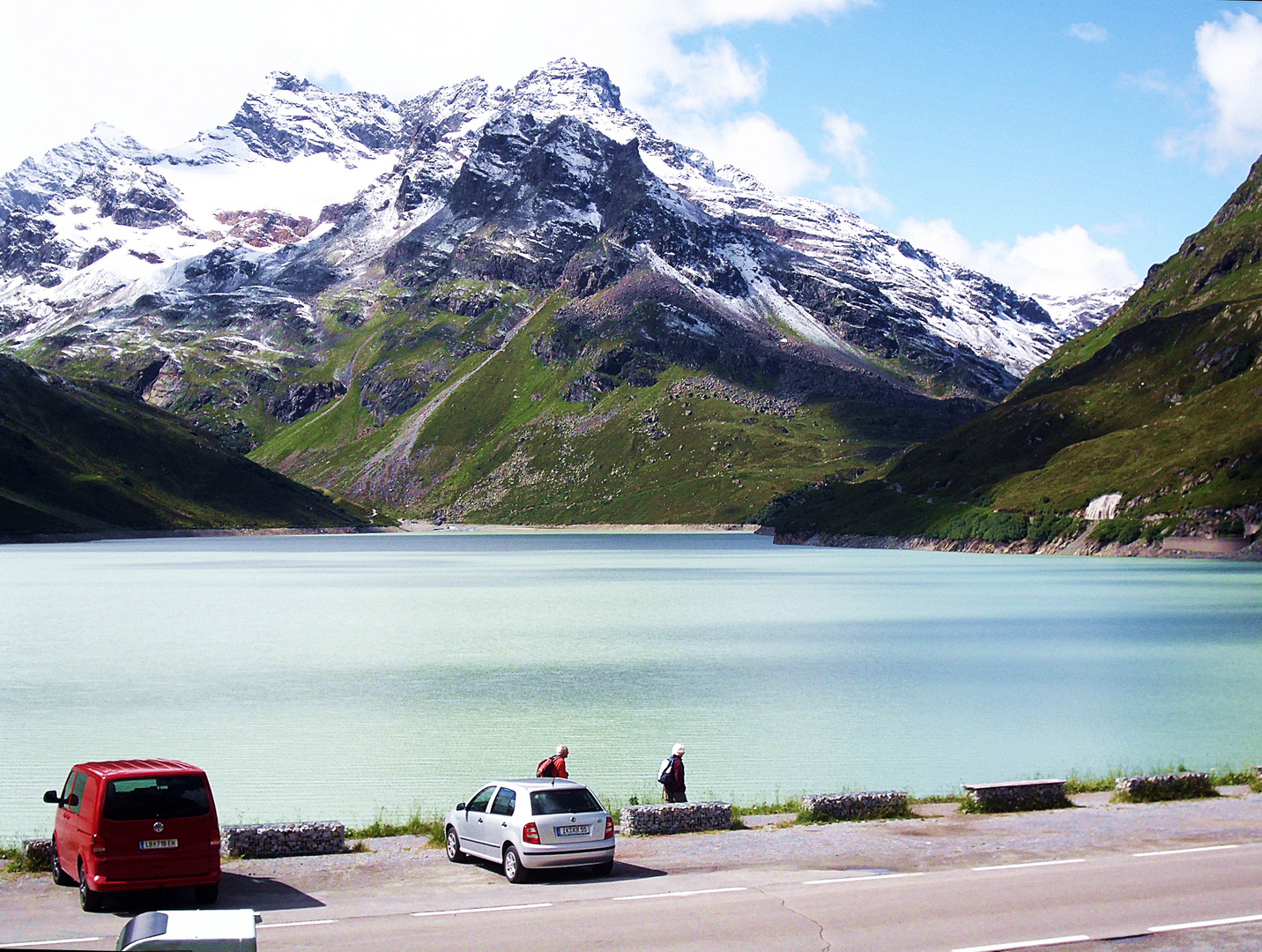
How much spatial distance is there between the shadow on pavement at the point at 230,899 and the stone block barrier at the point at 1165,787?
82.2ft

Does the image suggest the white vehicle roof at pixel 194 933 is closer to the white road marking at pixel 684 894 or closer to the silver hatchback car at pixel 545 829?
the white road marking at pixel 684 894

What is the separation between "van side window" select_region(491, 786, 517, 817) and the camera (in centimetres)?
2844

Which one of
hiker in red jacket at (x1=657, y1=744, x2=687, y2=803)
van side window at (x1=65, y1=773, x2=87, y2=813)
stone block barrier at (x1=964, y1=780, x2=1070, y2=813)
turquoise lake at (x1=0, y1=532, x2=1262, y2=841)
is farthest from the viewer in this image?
turquoise lake at (x1=0, y1=532, x2=1262, y2=841)

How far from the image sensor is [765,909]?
969 inches

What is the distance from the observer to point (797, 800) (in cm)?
4122

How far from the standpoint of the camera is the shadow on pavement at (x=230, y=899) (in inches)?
991

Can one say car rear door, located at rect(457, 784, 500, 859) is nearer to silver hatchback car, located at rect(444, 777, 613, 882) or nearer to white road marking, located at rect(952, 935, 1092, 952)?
silver hatchback car, located at rect(444, 777, 613, 882)

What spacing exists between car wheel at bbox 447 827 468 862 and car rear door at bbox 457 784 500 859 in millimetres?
339

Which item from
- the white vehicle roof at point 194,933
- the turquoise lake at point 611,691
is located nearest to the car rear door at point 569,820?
the turquoise lake at point 611,691

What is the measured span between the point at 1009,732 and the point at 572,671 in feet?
105

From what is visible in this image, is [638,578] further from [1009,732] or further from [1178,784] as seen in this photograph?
[1178,784]

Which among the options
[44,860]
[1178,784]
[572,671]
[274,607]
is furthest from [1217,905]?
[274,607]

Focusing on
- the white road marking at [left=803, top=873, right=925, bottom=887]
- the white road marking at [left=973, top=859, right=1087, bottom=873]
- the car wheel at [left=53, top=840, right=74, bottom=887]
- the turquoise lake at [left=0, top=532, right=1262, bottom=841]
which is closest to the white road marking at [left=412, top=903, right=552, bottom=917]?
the white road marking at [left=803, top=873, right=925, bottom=887]

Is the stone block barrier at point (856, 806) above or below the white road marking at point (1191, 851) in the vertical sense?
above
